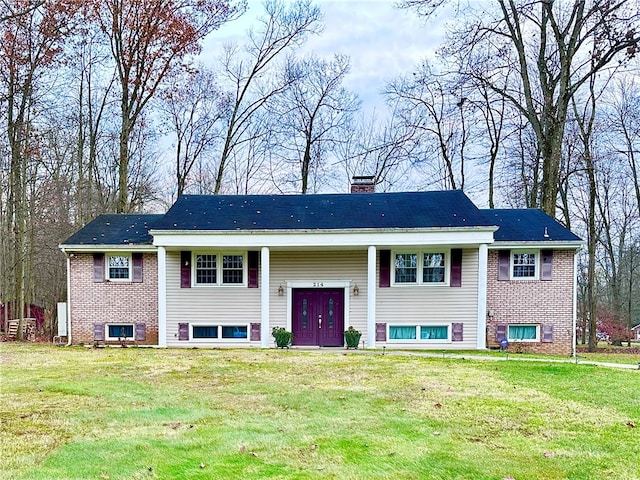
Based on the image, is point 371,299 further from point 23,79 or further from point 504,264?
point 23,79

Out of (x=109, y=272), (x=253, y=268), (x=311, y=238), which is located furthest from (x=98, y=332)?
(x=311, y=238)

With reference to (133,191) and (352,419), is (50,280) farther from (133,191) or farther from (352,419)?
(352,419)

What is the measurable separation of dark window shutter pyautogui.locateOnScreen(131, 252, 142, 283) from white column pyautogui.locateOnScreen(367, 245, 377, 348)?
23.2ft

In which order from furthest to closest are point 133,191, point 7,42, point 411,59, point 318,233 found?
point 133,191, point 411,59, point 7,42, point 318,233

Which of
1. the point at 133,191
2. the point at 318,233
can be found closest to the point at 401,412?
the point at 318,233

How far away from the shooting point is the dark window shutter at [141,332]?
48.6 ft

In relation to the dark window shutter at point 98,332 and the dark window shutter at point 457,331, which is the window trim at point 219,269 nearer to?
the dark window shutter at point 98,332

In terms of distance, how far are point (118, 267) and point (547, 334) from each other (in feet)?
43.7

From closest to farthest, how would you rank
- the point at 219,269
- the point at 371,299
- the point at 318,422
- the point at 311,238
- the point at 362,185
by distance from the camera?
the point at 318,422 → the point at 371,299 → the point at 311,238 → the point at 219,269 → the point at 362,185

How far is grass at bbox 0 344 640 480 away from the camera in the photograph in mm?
4133

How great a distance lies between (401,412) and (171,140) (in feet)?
72.0

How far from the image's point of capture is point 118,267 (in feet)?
48.9

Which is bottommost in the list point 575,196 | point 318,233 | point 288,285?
point 288,285

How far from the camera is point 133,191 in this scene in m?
25.2
